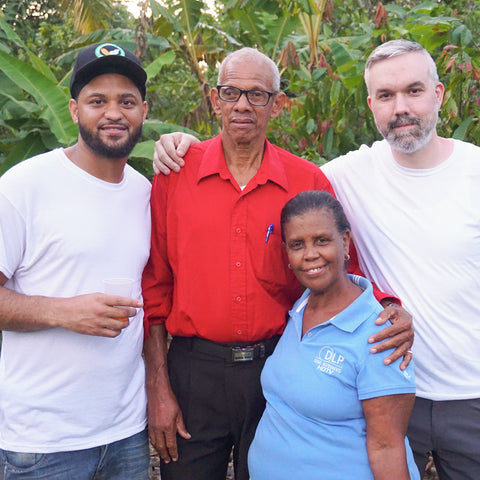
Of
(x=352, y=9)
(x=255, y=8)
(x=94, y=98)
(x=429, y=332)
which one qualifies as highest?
(x=352, y=9)

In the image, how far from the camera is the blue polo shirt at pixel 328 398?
2404mm

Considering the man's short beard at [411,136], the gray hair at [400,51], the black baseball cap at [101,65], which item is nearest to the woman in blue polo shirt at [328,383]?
the man's short beard at [411,136]

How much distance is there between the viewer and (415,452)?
2955 millimetres

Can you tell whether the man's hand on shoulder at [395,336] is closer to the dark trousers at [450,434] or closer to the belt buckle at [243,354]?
the dark trousers at [450,434]

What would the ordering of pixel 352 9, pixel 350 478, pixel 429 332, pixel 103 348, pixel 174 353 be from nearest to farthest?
1. pixel 350 478
2. pixel 103 348
3. pixel 429 332
4. pixel 174 353
5. pixel 352 9

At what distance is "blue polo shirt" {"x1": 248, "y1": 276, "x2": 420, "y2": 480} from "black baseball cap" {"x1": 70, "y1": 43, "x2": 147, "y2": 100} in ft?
5.01

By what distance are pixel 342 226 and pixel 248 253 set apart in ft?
1.67

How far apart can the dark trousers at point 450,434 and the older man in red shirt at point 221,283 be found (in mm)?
812

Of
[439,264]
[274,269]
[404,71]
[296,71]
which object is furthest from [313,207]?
[296,71]

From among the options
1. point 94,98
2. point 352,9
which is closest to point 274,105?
point 94,98

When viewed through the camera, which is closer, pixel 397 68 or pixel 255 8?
pixel 397 68

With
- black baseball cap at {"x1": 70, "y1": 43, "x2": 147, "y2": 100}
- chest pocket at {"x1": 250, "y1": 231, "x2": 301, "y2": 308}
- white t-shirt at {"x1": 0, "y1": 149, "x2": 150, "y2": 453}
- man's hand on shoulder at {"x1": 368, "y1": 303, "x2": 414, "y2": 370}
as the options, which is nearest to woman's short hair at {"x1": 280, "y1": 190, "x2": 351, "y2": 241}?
chest pocket at {"x1": 250, "y1": 231, "x2": 301, "y2": 308}

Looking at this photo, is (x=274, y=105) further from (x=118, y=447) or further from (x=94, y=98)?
(x=118, y=447)

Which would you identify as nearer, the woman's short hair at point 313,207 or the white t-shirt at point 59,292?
the white t-shirt at point 59,292
